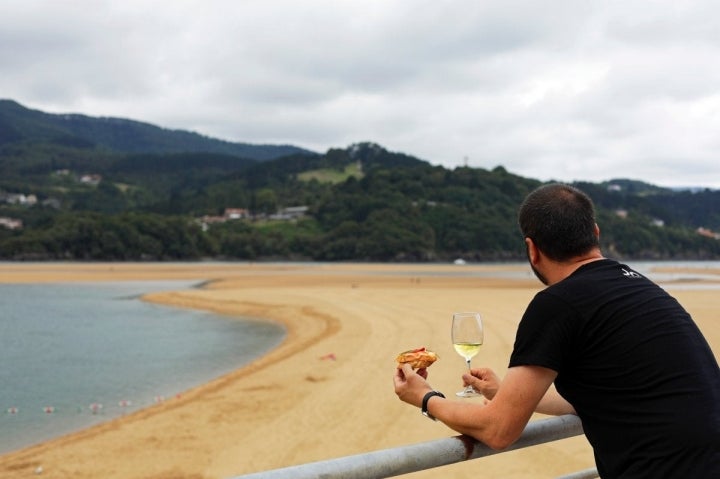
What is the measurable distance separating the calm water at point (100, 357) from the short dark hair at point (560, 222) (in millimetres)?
9458

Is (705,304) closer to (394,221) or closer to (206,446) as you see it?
(206,446)

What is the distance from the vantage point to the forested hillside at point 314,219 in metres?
99.8

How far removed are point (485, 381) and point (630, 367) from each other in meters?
0.71

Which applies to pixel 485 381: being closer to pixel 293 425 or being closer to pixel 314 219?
pixel 293 425

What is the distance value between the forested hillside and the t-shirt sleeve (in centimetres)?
9995

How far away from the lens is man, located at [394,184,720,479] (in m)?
1.91

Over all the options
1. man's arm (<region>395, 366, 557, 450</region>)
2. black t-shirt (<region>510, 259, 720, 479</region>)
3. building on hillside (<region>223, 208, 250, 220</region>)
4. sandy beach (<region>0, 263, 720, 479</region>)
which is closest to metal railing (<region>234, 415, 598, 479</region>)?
man's arm (<region>395, 366, 557, 450</region>)

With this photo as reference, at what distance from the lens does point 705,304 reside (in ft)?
89.1

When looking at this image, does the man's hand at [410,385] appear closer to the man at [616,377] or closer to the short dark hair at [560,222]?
the man at [616,377]

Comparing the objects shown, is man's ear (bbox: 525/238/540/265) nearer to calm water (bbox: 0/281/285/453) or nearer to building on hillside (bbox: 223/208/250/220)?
calm water (bbox: 0/281/285/453)

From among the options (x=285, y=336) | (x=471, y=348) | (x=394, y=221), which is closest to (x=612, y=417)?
(x=471, y=348)

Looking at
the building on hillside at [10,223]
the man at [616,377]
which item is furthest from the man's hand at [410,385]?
the building on hillside at [10,223]

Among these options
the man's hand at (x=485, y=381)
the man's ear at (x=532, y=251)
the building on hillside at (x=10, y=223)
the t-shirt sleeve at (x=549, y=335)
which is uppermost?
the building on hillside at (x=10, y=223)

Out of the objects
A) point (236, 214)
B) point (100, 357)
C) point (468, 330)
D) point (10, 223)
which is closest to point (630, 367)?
point (468, 330)
